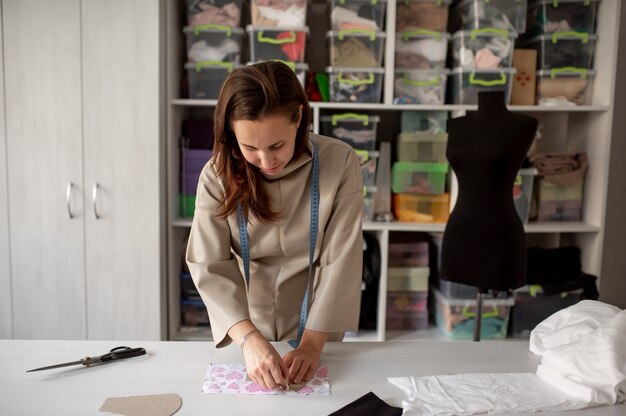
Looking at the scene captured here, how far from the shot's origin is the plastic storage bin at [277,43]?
2.83 m

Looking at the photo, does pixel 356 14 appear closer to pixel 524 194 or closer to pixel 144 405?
pixel 524 194

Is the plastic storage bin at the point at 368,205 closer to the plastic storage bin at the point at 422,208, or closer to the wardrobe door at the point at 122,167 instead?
the plastic storage bin at the point at 422,208

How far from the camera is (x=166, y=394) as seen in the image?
3.81 feet

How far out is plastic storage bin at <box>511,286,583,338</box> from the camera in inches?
116

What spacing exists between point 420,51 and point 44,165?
1.94 meters

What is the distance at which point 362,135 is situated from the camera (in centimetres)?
294

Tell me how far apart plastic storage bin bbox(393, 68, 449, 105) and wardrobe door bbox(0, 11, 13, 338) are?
6.28 feet

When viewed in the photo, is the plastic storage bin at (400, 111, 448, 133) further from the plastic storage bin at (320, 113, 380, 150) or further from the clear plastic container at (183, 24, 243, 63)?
the clear plastic container at (183, 24, 243, 63)

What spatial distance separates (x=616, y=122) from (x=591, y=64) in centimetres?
32

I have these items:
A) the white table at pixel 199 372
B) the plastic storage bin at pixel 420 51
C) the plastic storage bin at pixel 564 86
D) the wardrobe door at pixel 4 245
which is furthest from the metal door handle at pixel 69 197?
the plastic storage bin at pixel 564 86

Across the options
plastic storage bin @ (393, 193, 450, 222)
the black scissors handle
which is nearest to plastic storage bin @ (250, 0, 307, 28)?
plastic storage bin @ (393, 193, 450, 222)

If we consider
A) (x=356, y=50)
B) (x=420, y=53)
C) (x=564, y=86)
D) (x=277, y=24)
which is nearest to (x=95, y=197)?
(x=277, y=24)

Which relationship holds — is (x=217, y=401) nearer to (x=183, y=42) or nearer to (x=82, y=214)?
(x=82, y=214)

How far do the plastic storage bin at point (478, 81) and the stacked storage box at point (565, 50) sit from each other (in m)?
0.21
